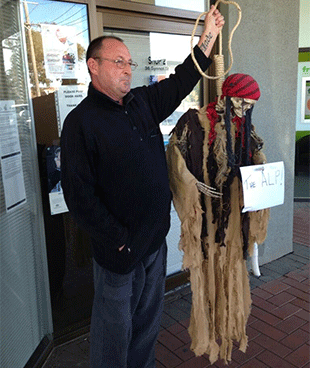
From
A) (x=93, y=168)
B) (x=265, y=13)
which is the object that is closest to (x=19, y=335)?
(x=93, y=168)

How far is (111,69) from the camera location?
1.66 meters

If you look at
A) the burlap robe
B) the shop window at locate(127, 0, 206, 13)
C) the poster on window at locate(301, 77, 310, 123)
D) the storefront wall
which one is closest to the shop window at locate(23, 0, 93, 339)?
the shop window at locate(127, 0, 206, 13)

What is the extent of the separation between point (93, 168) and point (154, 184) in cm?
30

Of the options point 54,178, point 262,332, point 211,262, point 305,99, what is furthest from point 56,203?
point 305,99

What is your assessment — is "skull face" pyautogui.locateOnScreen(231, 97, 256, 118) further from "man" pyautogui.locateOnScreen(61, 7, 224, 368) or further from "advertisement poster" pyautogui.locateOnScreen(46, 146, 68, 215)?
"advertisement poster" pyautogui.locateOnScreen(46, 146, 68, 215)

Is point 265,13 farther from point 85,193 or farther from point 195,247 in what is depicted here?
point 85,193

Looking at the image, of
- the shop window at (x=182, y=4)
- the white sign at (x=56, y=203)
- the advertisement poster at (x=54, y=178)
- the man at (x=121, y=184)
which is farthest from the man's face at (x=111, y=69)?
the shop window at (x=182, y=4)

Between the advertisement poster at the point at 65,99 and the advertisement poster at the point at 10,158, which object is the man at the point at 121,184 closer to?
the advertisement poster at the point at 10,158

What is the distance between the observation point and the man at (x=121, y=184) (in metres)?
1.58

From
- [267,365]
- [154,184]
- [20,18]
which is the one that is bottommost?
[267,365]

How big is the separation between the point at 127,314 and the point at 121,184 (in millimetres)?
649

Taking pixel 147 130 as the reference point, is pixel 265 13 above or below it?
above

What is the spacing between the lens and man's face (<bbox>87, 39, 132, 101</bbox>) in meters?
1.66

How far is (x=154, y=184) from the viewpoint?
1712 millimetres
